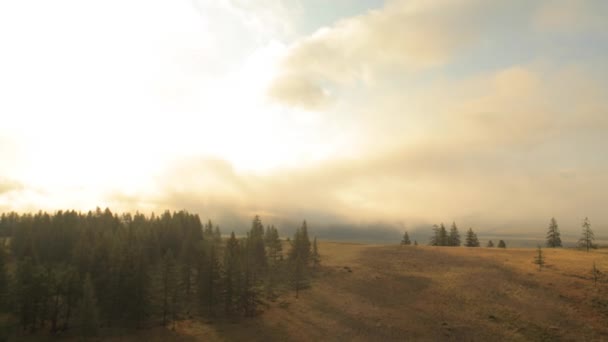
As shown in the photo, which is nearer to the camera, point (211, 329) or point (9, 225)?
point (211, 329)

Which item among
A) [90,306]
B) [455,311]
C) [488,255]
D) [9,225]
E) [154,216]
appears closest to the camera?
[90,306]

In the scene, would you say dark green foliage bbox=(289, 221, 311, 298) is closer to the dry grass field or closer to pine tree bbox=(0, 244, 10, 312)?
the dry grass field

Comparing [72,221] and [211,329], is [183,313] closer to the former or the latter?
[211,329]

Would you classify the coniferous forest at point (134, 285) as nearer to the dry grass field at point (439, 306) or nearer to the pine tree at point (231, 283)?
the pine tree at point (231, 283)

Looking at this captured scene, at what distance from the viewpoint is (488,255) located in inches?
3893

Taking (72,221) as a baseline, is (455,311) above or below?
below

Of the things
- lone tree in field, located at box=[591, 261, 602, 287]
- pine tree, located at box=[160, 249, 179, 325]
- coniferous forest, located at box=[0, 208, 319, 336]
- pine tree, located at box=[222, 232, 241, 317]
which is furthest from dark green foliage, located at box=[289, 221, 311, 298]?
lone tree in field, located at box=[591, 261, 602, 287]

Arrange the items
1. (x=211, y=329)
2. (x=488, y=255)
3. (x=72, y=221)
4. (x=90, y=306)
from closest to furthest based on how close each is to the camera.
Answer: (x=90, y=306)
(x=211, y=329)
(x=488, y=255)
(x=72, y=221)

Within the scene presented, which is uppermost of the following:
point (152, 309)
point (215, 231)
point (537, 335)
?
point (215, 231)

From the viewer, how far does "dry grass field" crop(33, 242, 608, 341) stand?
58219 mm

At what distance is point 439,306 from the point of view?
68312 mm

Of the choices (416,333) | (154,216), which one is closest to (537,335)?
(416,333)

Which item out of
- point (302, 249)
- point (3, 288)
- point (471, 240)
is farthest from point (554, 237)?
point (3, 288)

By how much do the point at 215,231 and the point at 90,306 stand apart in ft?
299
